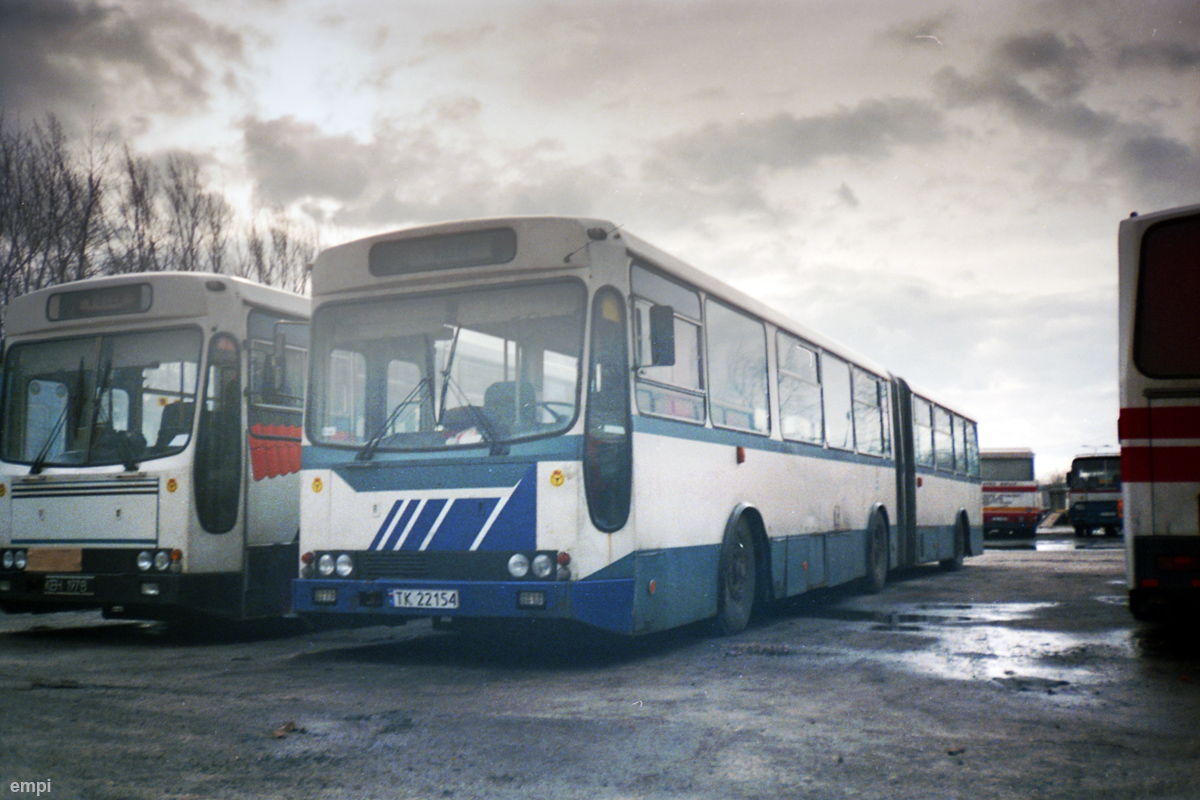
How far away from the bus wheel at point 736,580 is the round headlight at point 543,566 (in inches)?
89.2

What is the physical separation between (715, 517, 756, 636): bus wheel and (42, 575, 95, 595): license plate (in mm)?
5244

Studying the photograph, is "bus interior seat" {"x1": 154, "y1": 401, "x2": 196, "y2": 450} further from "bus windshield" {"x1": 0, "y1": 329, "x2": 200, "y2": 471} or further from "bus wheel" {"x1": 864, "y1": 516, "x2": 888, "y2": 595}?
"bus wheel" {"x1": 864, "y1": 516, "x2": 888, "y2": 595}

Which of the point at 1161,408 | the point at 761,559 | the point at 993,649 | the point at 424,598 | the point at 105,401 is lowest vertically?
the point at 993,649

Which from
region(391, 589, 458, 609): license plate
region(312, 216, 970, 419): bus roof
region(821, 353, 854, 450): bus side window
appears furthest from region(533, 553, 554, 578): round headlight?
region(821, 353, 854, 450): bus side window

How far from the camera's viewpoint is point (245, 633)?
36.4 ft

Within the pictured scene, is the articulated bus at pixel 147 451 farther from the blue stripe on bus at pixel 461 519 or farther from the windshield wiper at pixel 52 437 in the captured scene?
the blue stripe on bus at pixel 461 519

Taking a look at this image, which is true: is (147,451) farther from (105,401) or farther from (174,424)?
(105,401)

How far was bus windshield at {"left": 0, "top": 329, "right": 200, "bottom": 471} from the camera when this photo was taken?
10016 mm

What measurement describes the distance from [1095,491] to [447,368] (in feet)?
113

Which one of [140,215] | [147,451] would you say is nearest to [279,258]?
[140,215]

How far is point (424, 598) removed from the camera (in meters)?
8.24

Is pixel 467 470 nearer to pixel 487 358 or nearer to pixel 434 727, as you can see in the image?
pixel 487 358

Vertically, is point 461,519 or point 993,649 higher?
point 461,519

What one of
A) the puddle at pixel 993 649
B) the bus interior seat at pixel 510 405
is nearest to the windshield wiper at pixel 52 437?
the bus interior seat at pixel 510 405
